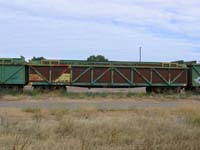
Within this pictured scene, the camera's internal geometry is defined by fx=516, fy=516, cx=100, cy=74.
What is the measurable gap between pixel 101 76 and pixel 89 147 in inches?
1191

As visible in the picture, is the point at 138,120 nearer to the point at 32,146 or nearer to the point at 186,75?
the point at 32,146

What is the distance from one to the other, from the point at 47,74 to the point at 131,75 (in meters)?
6.86

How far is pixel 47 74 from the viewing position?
131 feet

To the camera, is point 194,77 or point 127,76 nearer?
point 127,76

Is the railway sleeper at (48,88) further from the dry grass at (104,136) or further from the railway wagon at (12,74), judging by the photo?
the dry grass at (104,136)

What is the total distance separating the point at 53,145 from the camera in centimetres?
1079

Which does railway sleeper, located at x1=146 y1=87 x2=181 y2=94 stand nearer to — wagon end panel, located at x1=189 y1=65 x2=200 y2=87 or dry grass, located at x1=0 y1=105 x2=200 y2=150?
wagon end panel, located at x1=189 y1=65 x2=200 y2=87

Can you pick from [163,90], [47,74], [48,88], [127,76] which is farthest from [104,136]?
[163,90]

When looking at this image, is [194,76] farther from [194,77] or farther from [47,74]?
[47,74]

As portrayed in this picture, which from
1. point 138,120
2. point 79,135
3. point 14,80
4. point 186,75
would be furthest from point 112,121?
point 186,75

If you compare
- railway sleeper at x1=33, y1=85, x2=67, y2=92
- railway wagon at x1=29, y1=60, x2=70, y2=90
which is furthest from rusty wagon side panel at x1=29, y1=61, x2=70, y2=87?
railway sleeper at x1=33, y1=85, x2=67, y2=92

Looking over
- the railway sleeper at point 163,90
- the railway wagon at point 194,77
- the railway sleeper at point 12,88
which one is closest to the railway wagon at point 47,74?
the railway sleeper at point 12,88

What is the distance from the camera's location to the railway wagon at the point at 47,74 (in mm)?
39719

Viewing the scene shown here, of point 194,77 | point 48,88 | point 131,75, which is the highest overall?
point 131,75
